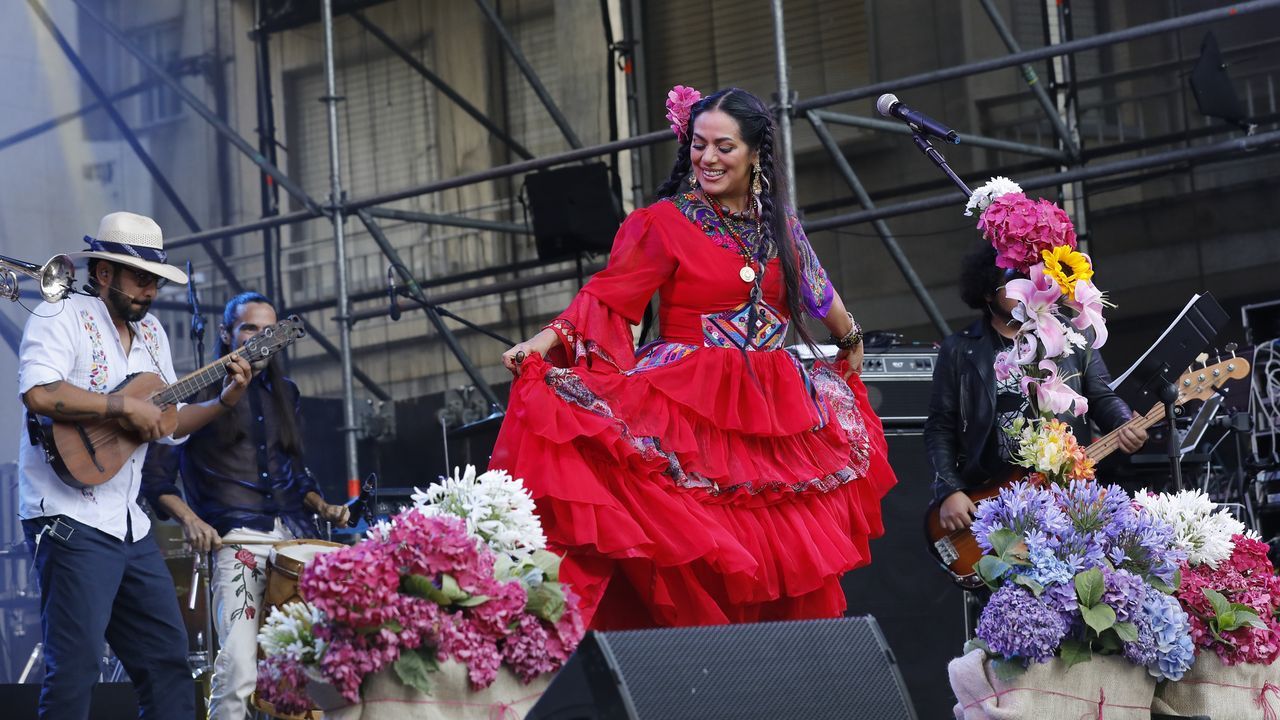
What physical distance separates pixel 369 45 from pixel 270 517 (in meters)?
5.13

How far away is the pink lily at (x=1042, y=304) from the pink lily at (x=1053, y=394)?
0.21ft

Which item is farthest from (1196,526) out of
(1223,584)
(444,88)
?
(444,88)

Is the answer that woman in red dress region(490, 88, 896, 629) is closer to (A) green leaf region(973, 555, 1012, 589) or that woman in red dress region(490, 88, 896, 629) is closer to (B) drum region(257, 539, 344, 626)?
(A) green leaf region(973, 555, 1012, 589)

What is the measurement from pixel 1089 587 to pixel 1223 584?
0.45 meters

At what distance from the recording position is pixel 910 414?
5.93m

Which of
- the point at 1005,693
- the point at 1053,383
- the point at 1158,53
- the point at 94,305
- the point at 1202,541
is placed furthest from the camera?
the point at 1158,53

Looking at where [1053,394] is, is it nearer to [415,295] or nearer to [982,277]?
[982,277]

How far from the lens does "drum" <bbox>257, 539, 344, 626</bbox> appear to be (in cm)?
472

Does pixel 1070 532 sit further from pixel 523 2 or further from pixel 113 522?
pixel 523 2

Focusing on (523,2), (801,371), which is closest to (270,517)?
(801,371)

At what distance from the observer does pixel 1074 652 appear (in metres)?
3.08

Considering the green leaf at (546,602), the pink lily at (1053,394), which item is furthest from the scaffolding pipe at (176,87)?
the green leaf at (546,602)

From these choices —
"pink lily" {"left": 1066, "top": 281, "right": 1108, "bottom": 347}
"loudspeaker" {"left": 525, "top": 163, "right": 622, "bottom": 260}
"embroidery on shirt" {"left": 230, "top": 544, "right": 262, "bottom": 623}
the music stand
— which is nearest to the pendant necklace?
"pink lily" {"left": 1066, "top": 281, "right": 1108, "bottom": 347}

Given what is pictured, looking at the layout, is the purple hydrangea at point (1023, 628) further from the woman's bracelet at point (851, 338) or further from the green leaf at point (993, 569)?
the woman's bracelet at point (851, 338)
